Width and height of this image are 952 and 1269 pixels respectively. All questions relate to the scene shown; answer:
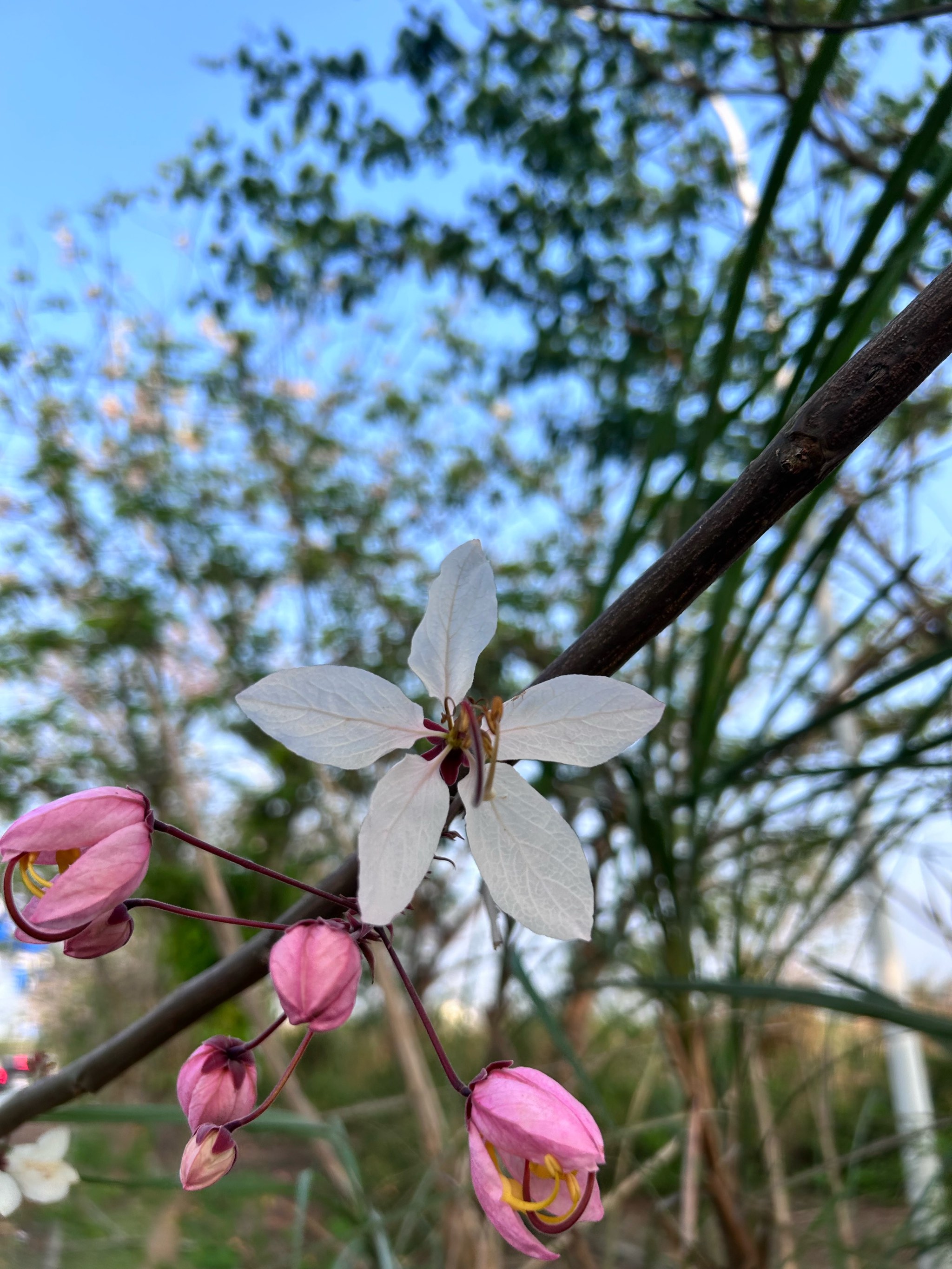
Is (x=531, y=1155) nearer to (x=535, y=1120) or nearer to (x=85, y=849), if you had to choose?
(x=535, y=1120)

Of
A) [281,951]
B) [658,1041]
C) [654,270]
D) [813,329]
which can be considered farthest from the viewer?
[654,270]

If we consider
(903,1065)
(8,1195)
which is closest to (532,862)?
(8,1195)

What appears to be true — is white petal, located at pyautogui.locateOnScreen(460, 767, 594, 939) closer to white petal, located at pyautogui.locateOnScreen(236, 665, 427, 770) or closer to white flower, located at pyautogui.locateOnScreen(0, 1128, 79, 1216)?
white petal, located at pyautogui.locateOnScreen(236, 665, 427, 770)

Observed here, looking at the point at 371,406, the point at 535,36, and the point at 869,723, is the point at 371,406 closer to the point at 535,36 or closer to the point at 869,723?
the point at 535,36

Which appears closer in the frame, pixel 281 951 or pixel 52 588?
pixel 281 951

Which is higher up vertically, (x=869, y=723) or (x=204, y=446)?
(x=204, y=446)

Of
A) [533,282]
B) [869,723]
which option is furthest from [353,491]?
[869,723]
